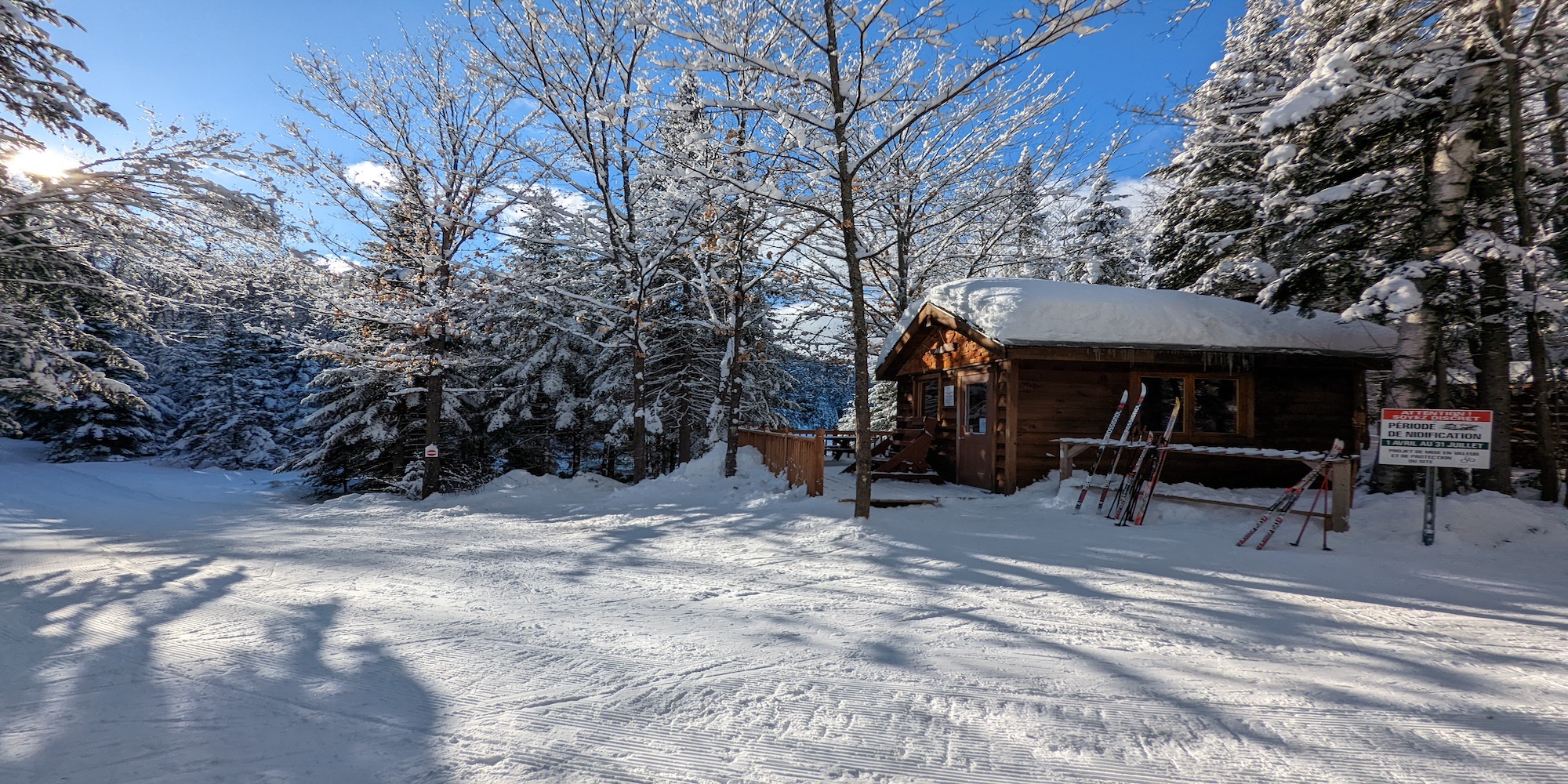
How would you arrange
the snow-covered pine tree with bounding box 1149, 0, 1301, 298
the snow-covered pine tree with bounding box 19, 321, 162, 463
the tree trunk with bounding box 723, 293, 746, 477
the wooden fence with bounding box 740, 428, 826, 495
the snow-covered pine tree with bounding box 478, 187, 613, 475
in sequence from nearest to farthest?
the wooden fence with bounding box 740, 428, 826, 495, the snow-covered pine tree with bounding box 1149, 0, 1301, 298, the tree trunk with bounding box 723, 293, 746, 477, the snow-covered pine tree with bounding box 478, 187, 613, 475, the snow-covered pine tree with bounding box 19, 321, 162, 463

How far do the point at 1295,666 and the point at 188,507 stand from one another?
18.5m

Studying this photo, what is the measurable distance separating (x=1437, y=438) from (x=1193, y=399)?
14.5 feet

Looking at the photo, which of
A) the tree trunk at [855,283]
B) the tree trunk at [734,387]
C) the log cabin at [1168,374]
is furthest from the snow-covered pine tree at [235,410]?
the log cabin at [1168,374]

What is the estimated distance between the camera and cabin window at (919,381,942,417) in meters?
14.2

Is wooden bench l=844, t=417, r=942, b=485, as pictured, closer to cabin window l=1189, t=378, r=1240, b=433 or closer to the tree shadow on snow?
cabin window l=1189, t=378, r=1240, b=433

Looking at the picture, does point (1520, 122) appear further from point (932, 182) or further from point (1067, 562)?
point (932, 182)

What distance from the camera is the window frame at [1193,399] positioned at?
438 inches

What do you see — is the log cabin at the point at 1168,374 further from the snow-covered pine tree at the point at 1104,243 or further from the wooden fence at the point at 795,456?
the snow-covered pine tree at the point at 1104,243

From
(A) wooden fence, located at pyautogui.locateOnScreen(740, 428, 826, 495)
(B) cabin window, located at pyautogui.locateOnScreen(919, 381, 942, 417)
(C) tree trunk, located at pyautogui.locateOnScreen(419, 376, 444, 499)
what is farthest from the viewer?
(C) tree trunk, located at pyautogui.locateOnScreen(419, 376, 444, 499)

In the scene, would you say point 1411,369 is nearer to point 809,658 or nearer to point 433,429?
point 809,658

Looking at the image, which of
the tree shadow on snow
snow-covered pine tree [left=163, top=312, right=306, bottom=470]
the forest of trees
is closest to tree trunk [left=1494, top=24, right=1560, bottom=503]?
the forest of trees

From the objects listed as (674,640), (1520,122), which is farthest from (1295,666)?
(1520,122)

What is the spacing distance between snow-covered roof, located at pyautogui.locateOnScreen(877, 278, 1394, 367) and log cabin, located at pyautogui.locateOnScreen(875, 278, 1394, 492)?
23mm

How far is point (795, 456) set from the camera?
1120 centimetres
